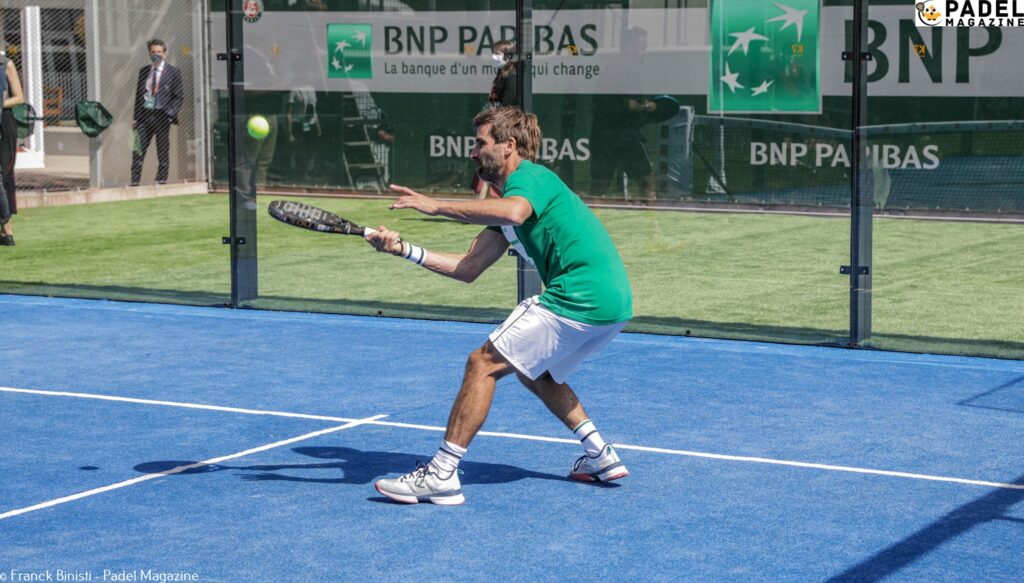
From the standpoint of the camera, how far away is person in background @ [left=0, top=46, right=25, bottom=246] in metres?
15.0

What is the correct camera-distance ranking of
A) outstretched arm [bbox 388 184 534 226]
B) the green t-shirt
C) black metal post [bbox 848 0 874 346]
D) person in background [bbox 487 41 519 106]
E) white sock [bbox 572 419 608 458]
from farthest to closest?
person in background [bbox 487 41 519 106]
black metal post [bbox 848 0 874 346]
white sock [bbox 572 419 608 458]
the green t-shirt
outstretched arm [bbox 388 184 534 226]

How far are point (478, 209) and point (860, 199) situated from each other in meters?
4.68

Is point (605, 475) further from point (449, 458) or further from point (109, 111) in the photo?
point (109, 111)

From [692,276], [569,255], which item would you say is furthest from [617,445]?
[692,276]

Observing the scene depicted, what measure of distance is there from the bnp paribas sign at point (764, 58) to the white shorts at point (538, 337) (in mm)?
6487

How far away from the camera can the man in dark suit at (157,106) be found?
2017 centimetres

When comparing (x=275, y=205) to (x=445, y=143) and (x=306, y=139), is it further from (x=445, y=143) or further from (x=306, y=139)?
(x=306, y=139)

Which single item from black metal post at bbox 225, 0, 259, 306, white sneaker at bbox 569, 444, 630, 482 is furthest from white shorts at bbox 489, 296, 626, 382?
black metal post at bbox 225, 0, 259, 306

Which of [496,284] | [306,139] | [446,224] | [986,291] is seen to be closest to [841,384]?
[986,291]

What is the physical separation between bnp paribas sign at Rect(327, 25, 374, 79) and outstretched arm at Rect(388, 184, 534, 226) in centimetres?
1151

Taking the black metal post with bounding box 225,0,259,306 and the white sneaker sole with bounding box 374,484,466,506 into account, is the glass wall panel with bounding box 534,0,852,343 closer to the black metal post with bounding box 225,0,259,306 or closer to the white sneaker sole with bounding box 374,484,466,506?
the black metal post with bounding box 225,0,259,306

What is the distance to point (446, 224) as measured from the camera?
1666cm

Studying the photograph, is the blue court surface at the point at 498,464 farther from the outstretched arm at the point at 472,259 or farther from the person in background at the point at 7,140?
the person in background at the point at 7,140

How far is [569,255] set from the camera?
6.39 m
